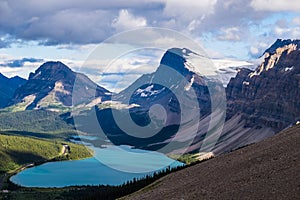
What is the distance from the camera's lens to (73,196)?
167750mm

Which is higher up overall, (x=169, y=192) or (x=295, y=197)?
(x=295, y=197)

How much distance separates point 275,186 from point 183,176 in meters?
33.9

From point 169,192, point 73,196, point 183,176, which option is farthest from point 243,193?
point 73,196

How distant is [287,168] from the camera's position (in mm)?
53906

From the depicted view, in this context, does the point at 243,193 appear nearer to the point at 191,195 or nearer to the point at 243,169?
the point at 191,195

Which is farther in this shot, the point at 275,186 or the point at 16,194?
the point at 16,194

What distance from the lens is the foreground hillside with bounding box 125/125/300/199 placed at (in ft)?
157

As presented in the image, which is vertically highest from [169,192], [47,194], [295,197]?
[295,197]

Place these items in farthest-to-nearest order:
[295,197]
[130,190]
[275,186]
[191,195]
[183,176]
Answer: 1. [130,190]
2. [183,176]
3. [191,195]
4. [275,186]
5. [295,197]

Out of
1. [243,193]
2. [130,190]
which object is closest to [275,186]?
[243,193]

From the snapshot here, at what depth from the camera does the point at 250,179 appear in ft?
178

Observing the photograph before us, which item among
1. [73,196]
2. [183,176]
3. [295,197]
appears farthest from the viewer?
[73,196]

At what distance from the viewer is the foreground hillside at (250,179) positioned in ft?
157

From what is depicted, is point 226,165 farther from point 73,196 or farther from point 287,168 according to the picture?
point 73,196
